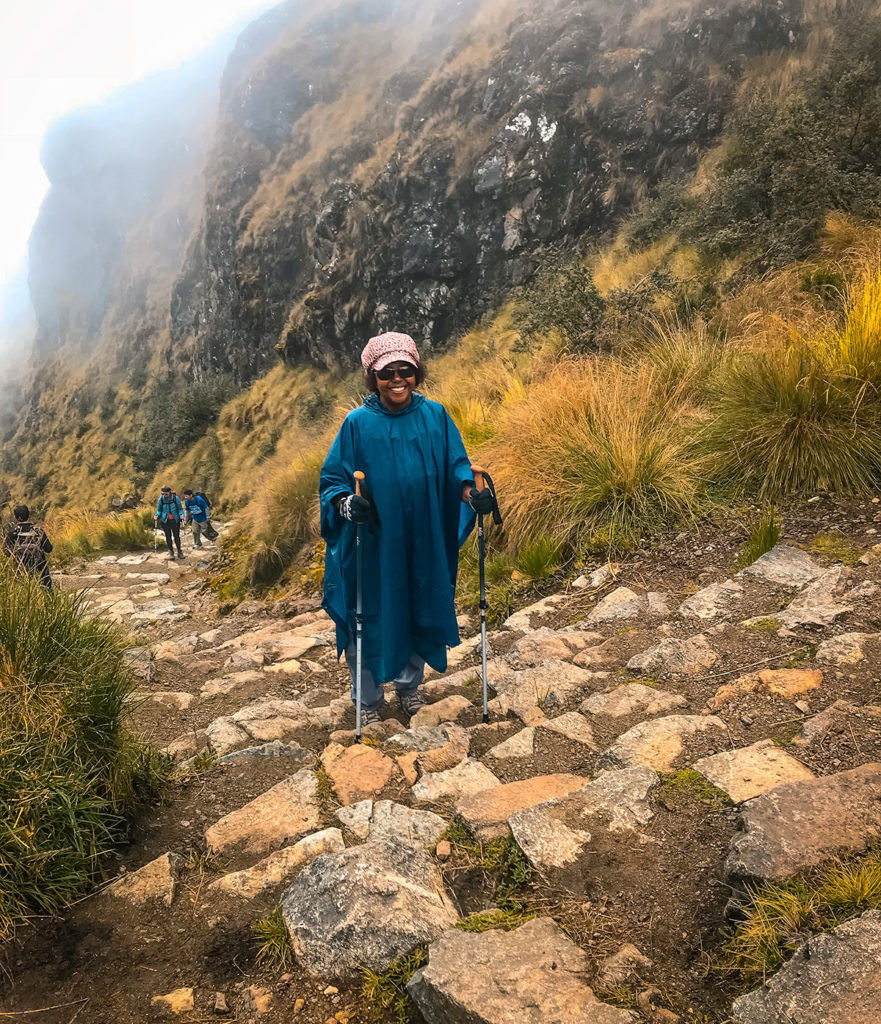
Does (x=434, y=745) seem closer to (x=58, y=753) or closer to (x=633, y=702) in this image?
(x=633, y=702)

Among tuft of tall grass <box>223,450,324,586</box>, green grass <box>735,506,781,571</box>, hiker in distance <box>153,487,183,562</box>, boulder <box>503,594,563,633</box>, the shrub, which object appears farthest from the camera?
hiker in distance <box>153,487,183,562</box>

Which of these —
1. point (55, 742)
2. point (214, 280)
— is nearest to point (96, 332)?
point (214, 280)

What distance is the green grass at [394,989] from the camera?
63.0 inches

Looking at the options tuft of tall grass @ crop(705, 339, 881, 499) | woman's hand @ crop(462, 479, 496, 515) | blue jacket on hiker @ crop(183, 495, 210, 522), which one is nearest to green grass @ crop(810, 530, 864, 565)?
tuft of tall grass @ crop(705, 339, 881, 499)

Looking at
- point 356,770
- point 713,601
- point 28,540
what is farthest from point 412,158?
point 356,770

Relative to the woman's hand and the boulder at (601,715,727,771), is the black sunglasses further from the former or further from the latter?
the boulder at (601,715,727,771)

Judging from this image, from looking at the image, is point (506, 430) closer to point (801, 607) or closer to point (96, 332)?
point (801, 607)

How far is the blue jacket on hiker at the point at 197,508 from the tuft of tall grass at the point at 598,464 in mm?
11232

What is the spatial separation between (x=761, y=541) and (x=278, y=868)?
3.65 m

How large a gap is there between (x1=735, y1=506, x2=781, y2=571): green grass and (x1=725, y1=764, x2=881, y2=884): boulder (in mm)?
2589

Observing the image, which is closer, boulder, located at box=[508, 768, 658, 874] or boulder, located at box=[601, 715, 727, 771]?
boulder, located at box=[508, 768, 658, 874]

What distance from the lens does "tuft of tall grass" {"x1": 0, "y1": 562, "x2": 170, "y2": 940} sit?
1.95 meters

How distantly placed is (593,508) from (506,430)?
1.63 meters

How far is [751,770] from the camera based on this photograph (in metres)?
2.26
